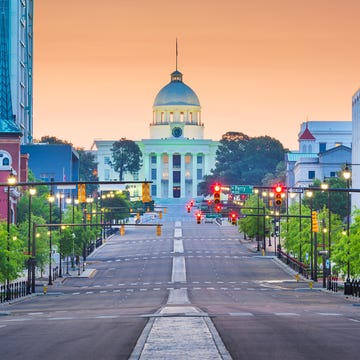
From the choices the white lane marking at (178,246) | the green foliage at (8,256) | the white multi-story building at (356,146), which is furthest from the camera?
the white multi-story building at (356,146)

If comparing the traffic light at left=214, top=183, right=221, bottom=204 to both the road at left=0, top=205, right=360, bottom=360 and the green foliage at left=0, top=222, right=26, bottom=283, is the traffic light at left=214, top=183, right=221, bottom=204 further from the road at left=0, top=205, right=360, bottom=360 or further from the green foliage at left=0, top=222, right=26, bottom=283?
the green foliage at left=0, top=222, right=26, bottom=283

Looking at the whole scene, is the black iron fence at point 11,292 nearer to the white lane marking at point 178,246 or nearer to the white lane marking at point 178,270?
the white lane marking at point 178,270

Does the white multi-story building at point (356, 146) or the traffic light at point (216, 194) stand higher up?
the white multi-story building at point (356, 146)

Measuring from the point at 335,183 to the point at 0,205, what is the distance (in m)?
66.7

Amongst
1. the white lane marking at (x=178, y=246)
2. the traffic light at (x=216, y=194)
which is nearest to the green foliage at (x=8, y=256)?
the traffic light at (x=216, y=194)

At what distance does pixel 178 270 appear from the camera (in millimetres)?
117375

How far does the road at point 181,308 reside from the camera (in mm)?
33594

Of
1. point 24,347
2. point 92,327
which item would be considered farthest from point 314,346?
point 92,327

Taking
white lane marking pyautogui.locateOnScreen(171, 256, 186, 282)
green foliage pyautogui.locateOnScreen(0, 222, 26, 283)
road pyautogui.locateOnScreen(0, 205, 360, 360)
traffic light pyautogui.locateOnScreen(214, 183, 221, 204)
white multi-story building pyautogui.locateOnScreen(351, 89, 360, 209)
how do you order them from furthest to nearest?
white multi-story building pyautogui.locateOnScreen(351, 89, 360, 209) < white lane marking pyautogui.locateOnScreen(171, 256, 186, 282) < green foliage pyautogui.locateOnScreen(0, 222, 26, 283) < traffic light pyautogui.locateOnScreen(214, 183, 221, 204) < road pyautogui.locateOnScreen(0, 205, 360, 360)

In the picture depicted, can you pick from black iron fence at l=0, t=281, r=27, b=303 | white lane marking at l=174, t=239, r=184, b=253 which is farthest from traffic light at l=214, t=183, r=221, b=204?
white lane marking at l=174, t=239, r=184, b=253

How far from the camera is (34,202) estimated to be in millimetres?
151625

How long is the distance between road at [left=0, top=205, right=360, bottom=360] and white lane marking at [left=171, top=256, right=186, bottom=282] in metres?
0.10

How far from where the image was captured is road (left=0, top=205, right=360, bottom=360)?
33.6 metres

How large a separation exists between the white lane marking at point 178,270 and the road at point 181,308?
0.34 feet
